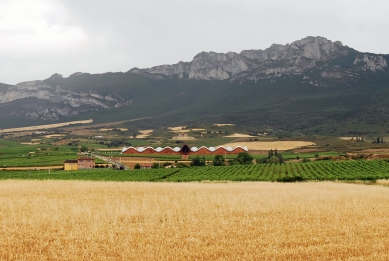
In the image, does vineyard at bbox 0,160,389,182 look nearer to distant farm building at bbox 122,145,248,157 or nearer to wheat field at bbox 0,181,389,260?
wheat field at bbox 0,181,389,260

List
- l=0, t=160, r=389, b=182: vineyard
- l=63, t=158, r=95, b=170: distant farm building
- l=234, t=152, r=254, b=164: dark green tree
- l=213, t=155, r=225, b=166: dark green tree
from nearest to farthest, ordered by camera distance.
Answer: l=0, t=160, r=389, b=182: vineyard → l=63, t=158, r=95, b=170: distant farm building → l=213, t=155, r=225, b=166: dark green tree → l=234, t=152, r=254, b=164: dark green tree

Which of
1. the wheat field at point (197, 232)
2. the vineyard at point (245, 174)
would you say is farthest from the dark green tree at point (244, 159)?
the wheat field at point (197, 232)

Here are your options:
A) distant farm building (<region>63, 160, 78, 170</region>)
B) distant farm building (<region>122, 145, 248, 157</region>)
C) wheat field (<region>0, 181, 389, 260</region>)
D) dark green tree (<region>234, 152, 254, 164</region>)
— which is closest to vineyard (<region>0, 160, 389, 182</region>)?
distant farm building (<region>63, 160, 78, 170</region>)

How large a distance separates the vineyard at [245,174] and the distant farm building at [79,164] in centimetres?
1379

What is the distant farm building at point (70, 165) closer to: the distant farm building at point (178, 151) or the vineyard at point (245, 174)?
the vineyard at point (245, 174)

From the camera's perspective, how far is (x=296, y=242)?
682 inches

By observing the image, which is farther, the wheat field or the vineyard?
the vineyard

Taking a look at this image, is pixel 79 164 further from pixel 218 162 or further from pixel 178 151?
pixel 178 151

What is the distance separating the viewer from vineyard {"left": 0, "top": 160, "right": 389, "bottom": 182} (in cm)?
7262

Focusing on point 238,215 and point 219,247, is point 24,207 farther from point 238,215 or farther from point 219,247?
point 219,247

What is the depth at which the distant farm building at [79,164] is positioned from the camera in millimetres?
101512

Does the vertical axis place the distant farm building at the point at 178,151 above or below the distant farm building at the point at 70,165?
above

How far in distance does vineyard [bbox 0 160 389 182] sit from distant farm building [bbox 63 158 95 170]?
13.8 meters

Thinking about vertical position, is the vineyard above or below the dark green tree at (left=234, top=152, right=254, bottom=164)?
below
